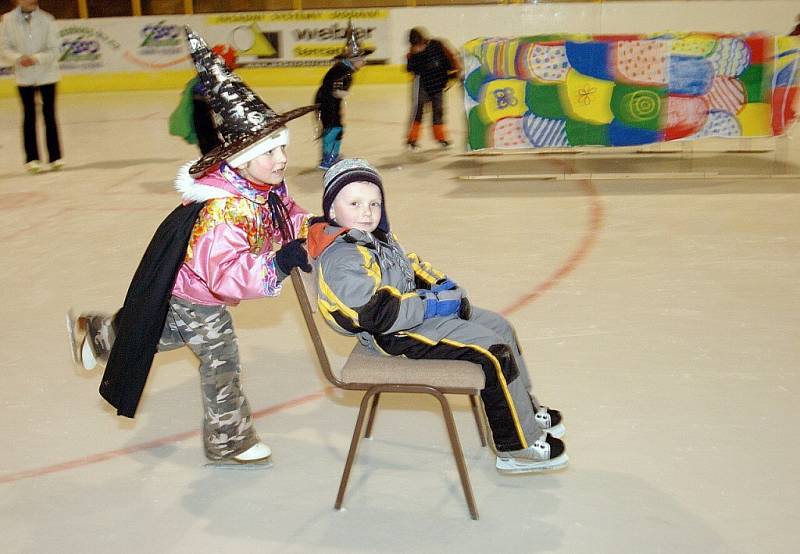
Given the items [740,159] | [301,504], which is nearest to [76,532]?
[301,504]

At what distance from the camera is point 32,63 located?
26.0 ft

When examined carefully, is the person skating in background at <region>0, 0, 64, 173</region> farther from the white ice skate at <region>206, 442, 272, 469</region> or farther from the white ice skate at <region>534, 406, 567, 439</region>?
the white ice skate at <region>534, 406, 567, 439</region>

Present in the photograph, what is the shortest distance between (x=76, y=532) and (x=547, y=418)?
136cm

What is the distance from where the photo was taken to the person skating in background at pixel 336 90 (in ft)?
24.0

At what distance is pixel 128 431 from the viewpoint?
3152mm

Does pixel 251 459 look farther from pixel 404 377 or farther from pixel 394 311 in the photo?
pixel 394 311

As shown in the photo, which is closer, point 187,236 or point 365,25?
point 187,236

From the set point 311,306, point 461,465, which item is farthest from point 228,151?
point 461,465

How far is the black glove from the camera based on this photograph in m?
2.43

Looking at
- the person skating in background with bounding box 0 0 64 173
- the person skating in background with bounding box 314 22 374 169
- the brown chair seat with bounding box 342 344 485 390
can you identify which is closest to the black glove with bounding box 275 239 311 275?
the brown chair seat with bounding box 342 344 485 390

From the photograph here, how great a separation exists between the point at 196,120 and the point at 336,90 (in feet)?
3.65

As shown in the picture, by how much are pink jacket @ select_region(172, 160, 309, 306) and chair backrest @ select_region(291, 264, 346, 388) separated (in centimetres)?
7

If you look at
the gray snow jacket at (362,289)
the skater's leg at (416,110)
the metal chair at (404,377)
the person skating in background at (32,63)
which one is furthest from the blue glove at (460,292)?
the person skating in background at (32,63)

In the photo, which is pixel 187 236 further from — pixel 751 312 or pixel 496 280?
pixel 751 312
